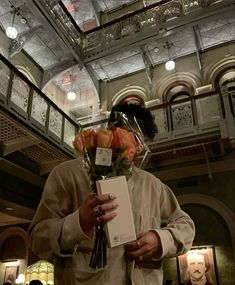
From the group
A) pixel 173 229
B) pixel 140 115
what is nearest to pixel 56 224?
pixel 173 229

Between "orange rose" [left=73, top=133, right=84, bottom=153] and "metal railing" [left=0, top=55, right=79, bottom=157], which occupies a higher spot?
"metal railing" [left=0, top=55, right=79, bottom=157]

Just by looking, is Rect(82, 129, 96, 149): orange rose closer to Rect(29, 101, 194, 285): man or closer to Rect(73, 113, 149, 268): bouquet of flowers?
Rect(73, 113, 149, 268): bouquet of flowers

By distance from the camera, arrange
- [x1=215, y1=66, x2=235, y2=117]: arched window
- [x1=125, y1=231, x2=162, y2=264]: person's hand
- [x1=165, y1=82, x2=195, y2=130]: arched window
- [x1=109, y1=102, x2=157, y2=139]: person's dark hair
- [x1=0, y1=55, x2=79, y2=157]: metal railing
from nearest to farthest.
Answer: [x1=125, y1=231, x2=162, y2=264]: person's hand, [x1=109, y1=102, x2=157, y2=139]: person's dark hair, [x1=0, y1=55, x2=79, y2=157]: metal railing, [x1=165, y1=82, x2=195, y2=130]: arched window, [x1=215, y1=66, x2=235, y2=117]: arched window

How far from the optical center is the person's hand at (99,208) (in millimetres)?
1062

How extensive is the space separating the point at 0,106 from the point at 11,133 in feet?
3.77

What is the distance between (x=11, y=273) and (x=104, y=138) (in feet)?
38.1

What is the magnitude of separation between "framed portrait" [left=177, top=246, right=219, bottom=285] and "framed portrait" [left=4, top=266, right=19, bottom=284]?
20.6 ft

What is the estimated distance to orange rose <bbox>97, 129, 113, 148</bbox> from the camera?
3.99ft

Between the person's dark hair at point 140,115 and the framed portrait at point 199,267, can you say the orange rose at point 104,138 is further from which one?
the framed portrait at point 199,267

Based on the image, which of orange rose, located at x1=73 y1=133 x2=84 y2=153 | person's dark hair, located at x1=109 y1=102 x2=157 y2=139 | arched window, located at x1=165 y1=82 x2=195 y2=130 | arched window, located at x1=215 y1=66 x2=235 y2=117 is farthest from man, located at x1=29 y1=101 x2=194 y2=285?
arched window, located at x1=215 y1=66 x2=235 y2=117

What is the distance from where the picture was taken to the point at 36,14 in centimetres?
929

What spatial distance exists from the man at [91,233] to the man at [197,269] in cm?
723

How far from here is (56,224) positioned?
119cm

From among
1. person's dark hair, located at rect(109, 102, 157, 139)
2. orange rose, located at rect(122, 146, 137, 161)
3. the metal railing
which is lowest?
orange rose, located at rect(122, 146, 137, 161)
